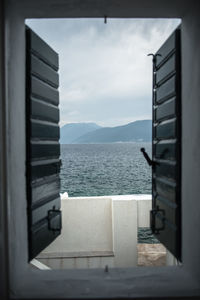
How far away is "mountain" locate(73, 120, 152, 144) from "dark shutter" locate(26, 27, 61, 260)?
4774 inches

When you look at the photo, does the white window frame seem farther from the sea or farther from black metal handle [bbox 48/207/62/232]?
the sea

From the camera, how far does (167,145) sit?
2750 millimetres

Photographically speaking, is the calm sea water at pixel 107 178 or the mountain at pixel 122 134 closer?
the calm sea water at pixel 107 178

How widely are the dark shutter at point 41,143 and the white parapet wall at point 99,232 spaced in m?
5.26

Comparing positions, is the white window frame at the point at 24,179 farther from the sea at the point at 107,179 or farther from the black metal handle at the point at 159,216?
the sea at the point at 107,179

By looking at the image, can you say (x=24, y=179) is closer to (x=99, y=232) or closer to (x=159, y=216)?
(x=159, y=216)

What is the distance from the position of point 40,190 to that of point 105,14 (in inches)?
64.2

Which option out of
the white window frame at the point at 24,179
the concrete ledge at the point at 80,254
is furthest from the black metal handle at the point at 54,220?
the concrete ledge at the point at 80,254

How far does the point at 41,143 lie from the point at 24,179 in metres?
0.55

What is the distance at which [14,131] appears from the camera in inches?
81.0

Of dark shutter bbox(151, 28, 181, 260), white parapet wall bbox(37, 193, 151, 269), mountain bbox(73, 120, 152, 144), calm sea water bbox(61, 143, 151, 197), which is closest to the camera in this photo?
dark shutter bbox(151, 28, 181, 260)

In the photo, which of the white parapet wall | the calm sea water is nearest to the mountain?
the calm sea water

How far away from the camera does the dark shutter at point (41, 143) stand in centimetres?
250

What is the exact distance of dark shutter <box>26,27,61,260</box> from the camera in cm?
250
